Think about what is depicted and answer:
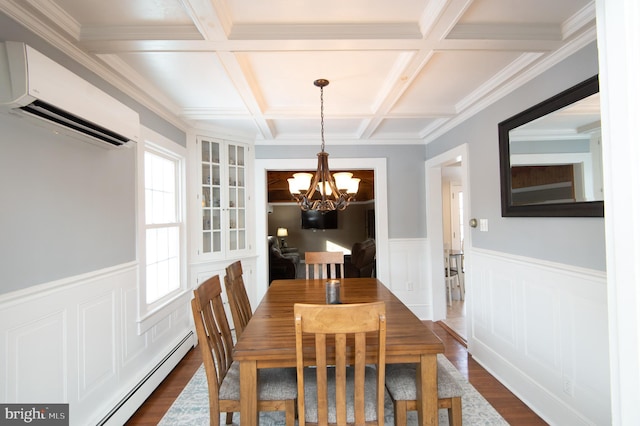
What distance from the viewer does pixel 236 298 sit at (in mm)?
2172

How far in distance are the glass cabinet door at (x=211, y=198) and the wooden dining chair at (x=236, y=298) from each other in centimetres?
125

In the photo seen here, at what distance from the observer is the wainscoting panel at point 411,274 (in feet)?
13.6

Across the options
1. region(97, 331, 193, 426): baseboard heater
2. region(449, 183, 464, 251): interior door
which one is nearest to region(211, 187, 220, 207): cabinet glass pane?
region(97, 331, 193, 426): baseboard heater

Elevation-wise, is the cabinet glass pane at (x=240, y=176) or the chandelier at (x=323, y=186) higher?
the cabinet glass pane at (x=240, y=176)

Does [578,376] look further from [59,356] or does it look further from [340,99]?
[59,356]

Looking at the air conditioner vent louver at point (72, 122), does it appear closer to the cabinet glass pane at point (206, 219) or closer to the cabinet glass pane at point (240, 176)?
the cabinet glass pane at point (206, 219)

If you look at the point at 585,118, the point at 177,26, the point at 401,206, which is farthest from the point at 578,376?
the point at 177,26


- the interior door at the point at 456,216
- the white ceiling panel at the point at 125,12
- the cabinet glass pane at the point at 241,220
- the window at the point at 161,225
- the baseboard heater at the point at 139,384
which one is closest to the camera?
the white ceiling panel at the point at 125,12

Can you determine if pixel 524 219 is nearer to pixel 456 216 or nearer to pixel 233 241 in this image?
pixel 233 241

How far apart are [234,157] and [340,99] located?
169cm

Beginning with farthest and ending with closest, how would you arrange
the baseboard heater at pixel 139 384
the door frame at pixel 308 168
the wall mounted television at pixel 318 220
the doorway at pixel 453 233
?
the wall mounted television at pixel 318 220 → the doorway at pixel 453 233 → the door frame at pixel 308 168 → the baseboard heater at pixel 139 384

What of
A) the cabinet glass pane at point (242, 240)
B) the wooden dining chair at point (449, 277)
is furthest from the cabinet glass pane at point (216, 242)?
the wooden dining chair at point (449, 277)

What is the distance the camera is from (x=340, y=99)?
282 cm

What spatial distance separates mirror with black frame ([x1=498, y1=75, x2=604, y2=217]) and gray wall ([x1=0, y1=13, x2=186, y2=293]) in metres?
2.92
